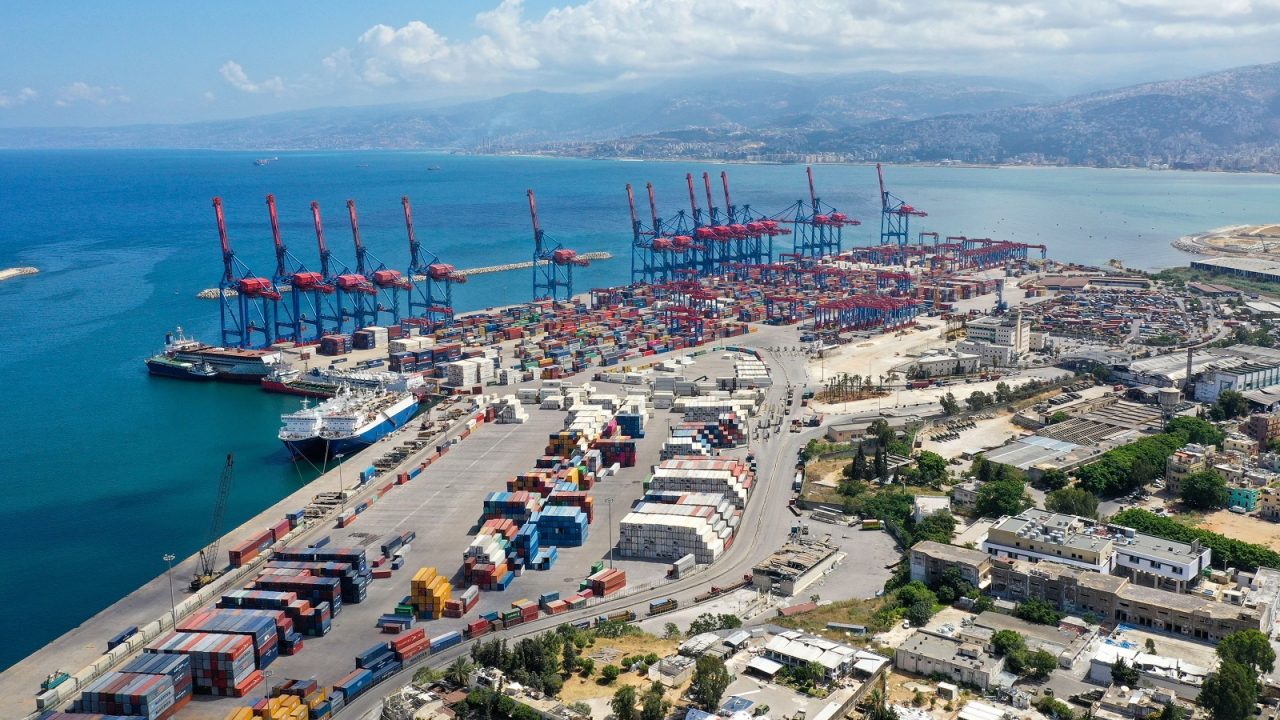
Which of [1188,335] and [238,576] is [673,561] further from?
[1188,335]

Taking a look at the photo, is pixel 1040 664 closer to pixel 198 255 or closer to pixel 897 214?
pixel 897 214

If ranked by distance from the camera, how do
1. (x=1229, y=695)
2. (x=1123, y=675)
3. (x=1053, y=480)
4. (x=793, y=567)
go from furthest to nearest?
(x=1053, y=480) < (x=793, y=567) < (x=1123, y=675) < (x=1229, y=695)

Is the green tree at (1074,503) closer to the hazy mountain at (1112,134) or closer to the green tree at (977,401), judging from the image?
the green tree at (977,401)

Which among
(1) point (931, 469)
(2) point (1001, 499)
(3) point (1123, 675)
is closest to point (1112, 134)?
(1) point (931, 469)

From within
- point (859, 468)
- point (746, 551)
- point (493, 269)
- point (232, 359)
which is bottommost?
point (746, 551)

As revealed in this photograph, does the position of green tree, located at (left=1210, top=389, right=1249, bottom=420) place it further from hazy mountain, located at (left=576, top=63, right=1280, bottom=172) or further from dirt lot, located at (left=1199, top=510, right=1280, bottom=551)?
hazy mountain, located at (left=576, top=63, right=1280, bottom=172)

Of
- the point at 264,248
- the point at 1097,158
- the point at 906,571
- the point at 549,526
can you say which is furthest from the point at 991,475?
the point at 1097,158

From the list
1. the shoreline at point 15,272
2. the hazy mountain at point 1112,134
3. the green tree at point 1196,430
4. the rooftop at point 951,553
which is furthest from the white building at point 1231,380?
the hazy mountain at point 1112,134
